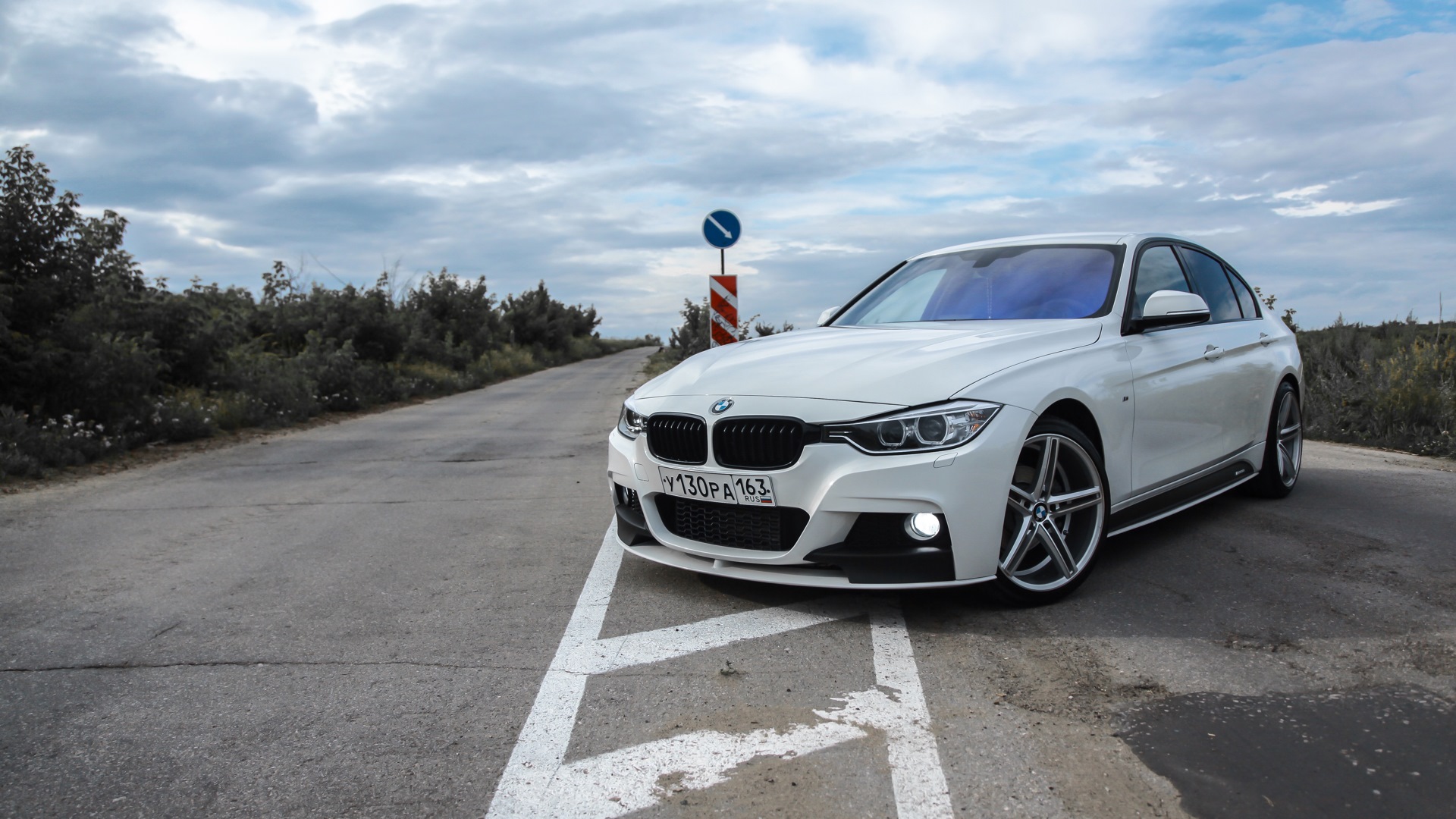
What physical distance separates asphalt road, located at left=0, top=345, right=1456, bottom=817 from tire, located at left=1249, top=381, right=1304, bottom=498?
1.33ft

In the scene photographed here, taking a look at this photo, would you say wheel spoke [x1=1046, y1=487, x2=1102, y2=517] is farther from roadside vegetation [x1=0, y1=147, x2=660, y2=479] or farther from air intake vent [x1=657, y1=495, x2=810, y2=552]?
roadside vegetation [x1=0, y1=147, x2=660, y2=479]

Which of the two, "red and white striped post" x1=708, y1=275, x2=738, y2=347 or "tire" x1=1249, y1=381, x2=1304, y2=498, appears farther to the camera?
A: "red and white striped post" x1=708, y1=275, x2=738, y2=347

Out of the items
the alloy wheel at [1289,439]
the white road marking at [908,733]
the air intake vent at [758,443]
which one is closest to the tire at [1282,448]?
the alloy wheel at [1289,439]

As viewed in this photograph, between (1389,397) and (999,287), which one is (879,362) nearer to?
(999,287)

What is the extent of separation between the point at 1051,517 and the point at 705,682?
1.64m

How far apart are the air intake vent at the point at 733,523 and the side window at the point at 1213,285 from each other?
124 inches

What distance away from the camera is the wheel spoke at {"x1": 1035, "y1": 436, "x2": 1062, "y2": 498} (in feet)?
13.0

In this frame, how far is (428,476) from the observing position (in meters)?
8.63

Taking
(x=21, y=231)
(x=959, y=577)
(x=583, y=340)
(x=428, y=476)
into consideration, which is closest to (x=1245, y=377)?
(x=959, y=577)

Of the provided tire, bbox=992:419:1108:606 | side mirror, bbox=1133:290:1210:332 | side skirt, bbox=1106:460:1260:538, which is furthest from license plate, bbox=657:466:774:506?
side mirror, bbox=1133:290:1210:332

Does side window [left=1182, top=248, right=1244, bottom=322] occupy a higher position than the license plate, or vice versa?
side window [left=1182, top=248, right=1244, bottom=322]

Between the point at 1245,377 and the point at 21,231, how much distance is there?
12.4 m

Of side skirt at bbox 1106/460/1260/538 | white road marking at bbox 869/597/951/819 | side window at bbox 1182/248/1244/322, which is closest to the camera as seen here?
white road marking at bbox 869/597/951/819

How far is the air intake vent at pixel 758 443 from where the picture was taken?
3832mm
